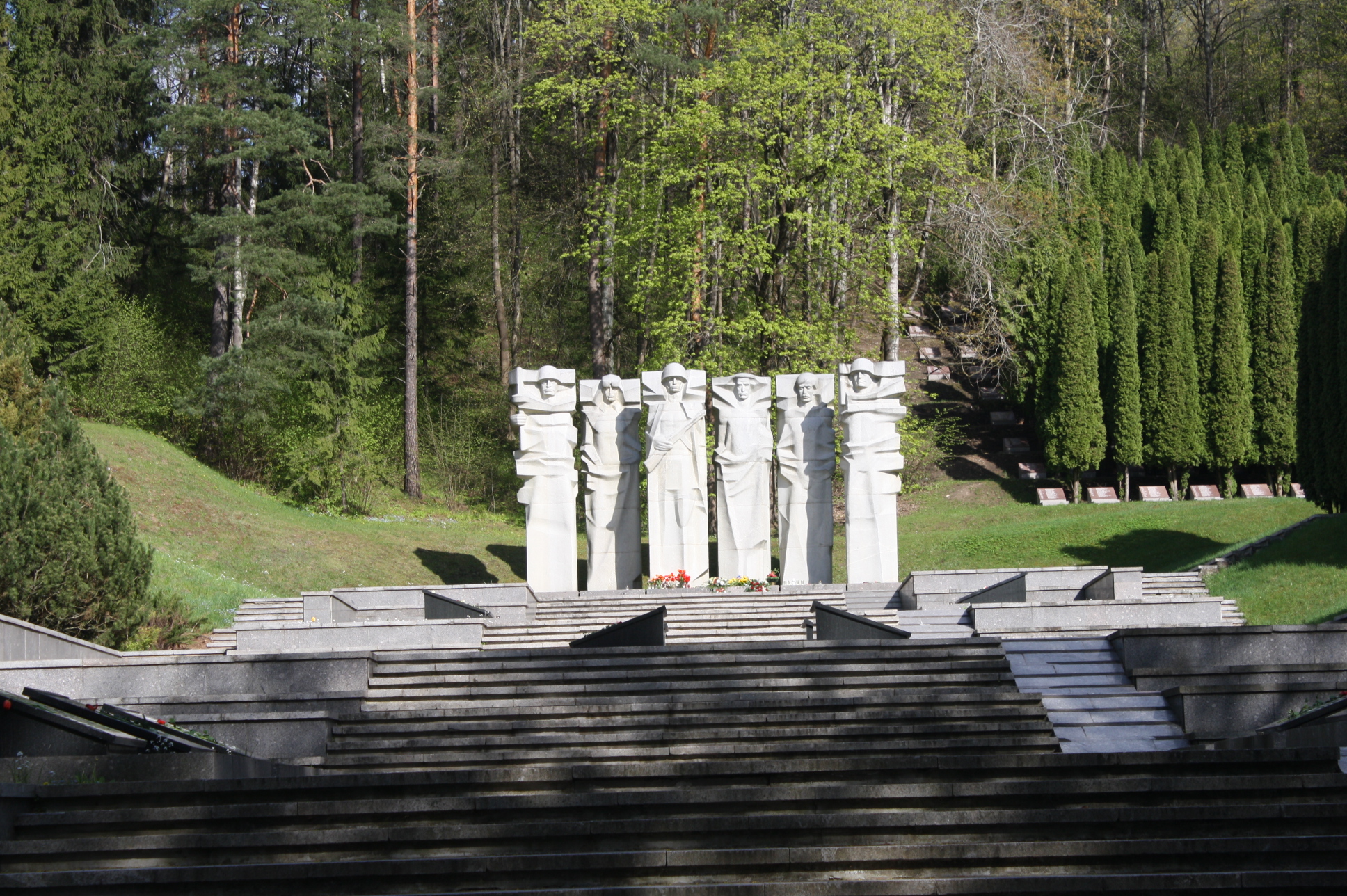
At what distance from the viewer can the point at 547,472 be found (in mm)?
18156

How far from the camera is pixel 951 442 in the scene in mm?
28859

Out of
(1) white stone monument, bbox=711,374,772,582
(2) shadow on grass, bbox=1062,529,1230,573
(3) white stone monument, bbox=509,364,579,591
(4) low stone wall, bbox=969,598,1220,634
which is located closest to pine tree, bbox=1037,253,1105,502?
(2) shadow on grass, bbox=1062,529,1230,573

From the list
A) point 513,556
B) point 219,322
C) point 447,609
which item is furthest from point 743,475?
point 219,322

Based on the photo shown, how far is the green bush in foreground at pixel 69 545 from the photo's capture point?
43.4 ft

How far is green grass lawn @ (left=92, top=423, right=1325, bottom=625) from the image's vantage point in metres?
21.1

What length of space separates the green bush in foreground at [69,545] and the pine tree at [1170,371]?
21.4 meters

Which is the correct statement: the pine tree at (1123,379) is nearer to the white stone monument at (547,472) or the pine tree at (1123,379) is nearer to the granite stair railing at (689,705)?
the white stone monument at (547,472)

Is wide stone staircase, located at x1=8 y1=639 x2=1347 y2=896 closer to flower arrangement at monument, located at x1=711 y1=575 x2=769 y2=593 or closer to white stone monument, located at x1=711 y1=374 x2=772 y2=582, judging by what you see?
flower arrangement at monument, located at x1=711 y1=575 x2=769 y2=593

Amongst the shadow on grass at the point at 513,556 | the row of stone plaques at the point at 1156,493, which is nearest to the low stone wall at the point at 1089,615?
the shadow on grass at the point at 513,556

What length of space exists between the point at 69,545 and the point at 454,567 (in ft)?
31.1

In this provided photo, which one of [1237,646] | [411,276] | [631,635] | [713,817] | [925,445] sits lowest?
[713,817]

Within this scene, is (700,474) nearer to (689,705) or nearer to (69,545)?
(69,545)

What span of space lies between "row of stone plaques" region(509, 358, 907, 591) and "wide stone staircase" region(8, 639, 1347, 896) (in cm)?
805

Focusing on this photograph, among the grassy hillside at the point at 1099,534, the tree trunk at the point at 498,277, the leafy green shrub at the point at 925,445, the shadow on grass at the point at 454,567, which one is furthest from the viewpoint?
the tree trunk at the point at 498,277
